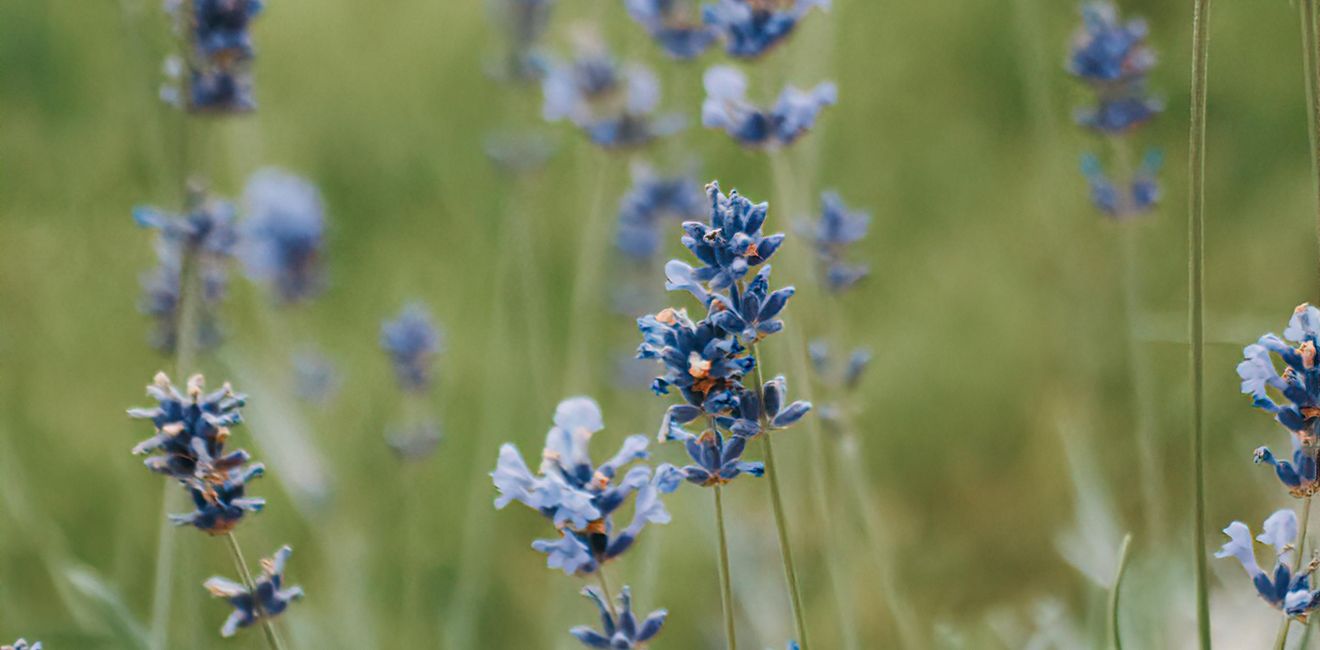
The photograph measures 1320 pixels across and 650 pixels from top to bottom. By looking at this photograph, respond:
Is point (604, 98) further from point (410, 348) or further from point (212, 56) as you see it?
point (212, 56)

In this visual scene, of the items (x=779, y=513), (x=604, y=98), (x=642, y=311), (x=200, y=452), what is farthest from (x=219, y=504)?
(x=642, y=311)

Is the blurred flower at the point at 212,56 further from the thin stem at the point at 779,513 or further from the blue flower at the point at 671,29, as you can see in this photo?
the thin stem at the point at 779,513

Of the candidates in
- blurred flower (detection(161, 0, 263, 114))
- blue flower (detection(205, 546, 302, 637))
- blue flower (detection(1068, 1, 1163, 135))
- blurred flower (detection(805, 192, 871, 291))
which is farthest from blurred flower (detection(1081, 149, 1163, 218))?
blue flower (detection(205, 546, 302, 637))

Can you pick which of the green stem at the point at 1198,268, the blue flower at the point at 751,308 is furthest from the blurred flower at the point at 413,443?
the green stem at the point at 1198,268

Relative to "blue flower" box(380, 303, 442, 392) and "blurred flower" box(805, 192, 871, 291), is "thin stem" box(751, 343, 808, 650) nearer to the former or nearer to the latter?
"blurred flower" box(805, 192, 871, 291)

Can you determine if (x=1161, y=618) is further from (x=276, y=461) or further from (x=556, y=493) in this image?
(x=276, y=461)

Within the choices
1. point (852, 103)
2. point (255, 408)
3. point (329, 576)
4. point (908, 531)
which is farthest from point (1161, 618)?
point (852, 103)

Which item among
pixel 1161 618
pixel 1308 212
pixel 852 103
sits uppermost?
pixel 852 103
